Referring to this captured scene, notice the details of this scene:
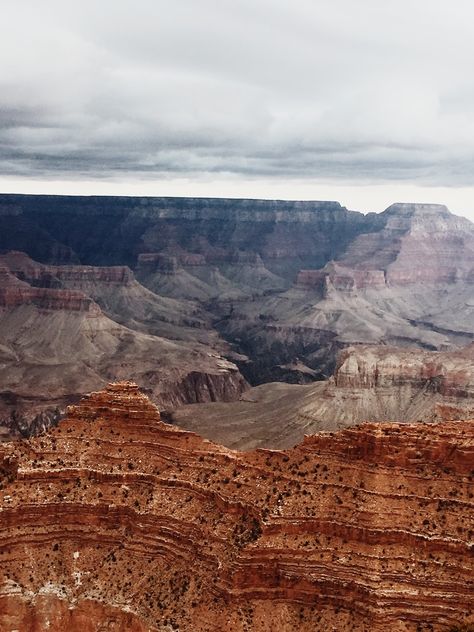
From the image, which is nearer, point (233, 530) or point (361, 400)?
point (233, 530)

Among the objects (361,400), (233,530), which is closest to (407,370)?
(361,400)

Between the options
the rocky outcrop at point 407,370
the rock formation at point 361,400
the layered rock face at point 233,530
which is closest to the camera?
the layered rock face at point 233,530

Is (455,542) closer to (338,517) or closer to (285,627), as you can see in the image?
(338,517)

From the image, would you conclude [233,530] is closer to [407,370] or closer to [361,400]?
[361,400]

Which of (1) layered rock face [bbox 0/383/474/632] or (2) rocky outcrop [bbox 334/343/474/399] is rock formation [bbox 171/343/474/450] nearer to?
(2) rocky outcrop [bbox 334/343/474/399]

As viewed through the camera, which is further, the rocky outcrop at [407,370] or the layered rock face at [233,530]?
the rocky outcrop at [407,370]

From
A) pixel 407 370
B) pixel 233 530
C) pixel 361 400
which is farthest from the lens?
pixel 407 370

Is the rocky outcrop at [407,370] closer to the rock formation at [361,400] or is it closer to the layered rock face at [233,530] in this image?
the rock formation at [361,400]

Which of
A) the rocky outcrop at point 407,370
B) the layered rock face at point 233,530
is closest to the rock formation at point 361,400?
the rocky outcrop at point 407,370

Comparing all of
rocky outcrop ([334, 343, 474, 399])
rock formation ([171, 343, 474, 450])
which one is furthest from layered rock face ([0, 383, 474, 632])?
rocky outcrop ([334, 343, 474, 399])
